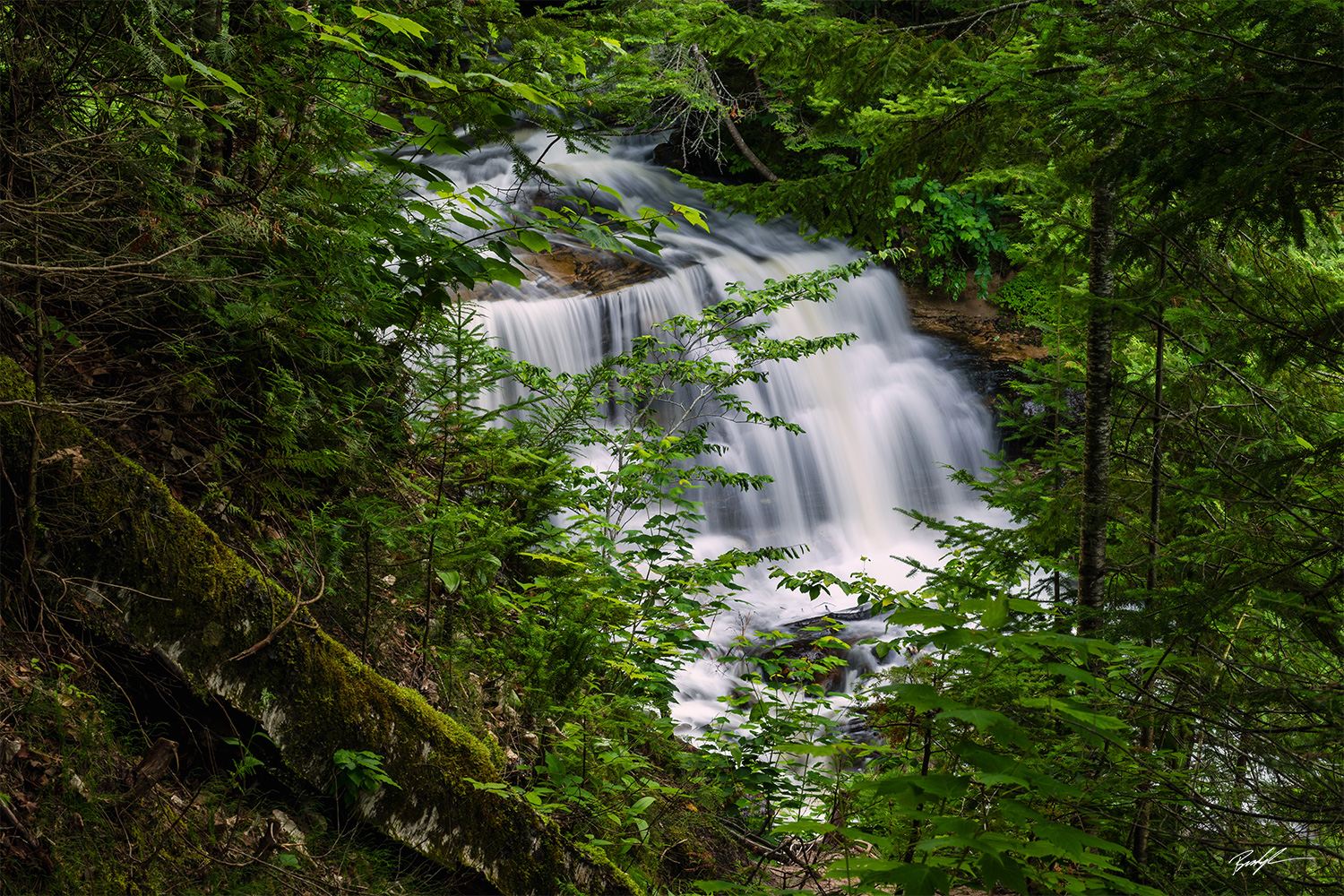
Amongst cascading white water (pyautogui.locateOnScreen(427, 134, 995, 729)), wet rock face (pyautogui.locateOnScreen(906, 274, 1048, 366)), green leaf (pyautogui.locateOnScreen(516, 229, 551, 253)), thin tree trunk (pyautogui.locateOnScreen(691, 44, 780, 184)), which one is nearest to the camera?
green leaf (pyautogui.locateOnScreen(516, 229, 551, 253))

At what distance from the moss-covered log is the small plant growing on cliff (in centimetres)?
4

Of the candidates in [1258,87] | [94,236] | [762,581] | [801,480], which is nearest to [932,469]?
[801,480]

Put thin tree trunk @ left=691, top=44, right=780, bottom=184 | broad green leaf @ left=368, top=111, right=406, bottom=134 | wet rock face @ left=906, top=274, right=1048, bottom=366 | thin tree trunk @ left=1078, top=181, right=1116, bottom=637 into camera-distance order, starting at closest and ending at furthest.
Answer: broad green leaf @ left=368, top=111, right=406, bottom=134 < thin tree trunk @ left=1078, top=181, right=1116, bottom=637 < thin tree trunk @ left=691, top=44, right=780, bottom=184 < wet rock face @ left=906, top=274, right=1048, bottom=366

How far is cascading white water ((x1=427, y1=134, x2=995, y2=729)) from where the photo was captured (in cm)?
1012

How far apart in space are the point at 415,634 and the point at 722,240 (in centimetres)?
1102

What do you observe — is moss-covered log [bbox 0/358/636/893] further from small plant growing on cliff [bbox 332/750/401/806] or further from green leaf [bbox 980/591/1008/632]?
green leaf [bbox 980/591/1008/632]

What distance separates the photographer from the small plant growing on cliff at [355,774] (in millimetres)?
2582

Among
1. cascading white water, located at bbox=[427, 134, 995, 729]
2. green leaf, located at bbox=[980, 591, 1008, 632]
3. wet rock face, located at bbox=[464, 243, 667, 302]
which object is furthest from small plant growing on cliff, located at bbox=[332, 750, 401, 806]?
wet rock face, located at bbox=[464, 243, 667, 302]

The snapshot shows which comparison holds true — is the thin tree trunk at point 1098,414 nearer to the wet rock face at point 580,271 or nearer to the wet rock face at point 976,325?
the wet rock face at point 580,271

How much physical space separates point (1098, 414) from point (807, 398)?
8.20 meters

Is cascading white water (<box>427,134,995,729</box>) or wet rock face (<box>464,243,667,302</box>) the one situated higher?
wet rock face (<box>464,243,667,302</box>)

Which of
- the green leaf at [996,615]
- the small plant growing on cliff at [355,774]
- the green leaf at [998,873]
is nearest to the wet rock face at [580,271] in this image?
the small plant growing on cliff at [355,774]

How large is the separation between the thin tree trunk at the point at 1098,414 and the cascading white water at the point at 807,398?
437 cm

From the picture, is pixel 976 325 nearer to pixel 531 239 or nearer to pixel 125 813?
pixel 531 239
